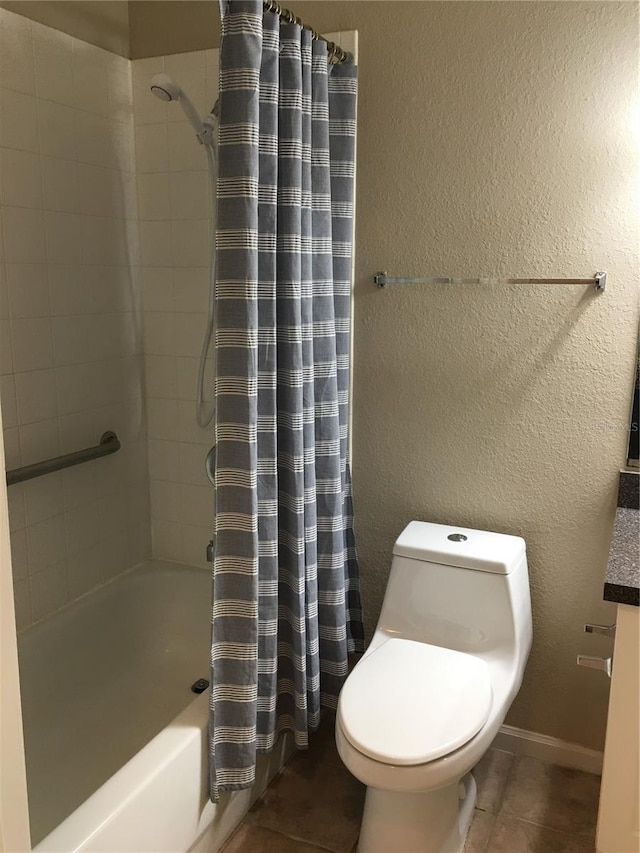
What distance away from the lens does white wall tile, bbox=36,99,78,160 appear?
7.13 ft

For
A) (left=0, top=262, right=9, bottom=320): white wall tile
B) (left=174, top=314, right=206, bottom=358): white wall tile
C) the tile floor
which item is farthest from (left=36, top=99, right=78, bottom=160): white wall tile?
the tile floor

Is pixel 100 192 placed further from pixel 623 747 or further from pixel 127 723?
pixel 623 747

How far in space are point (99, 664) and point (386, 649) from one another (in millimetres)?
1011

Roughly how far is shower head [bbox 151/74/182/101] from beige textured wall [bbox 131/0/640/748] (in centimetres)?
45

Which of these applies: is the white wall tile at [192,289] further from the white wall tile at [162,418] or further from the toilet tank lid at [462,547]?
the toilet tank lid at [462,547]

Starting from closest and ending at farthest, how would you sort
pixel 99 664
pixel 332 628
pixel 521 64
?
pixel 521 64
pixel 332 628
pixel 99 664

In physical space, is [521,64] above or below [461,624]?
above

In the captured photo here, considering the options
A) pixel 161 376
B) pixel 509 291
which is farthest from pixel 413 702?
pixel 161 376

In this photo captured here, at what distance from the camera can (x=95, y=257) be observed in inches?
95.0

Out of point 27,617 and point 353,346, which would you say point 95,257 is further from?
point 27,617

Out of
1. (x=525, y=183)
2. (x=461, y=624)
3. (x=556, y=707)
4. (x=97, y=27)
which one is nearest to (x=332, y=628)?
(x=461, y=624)

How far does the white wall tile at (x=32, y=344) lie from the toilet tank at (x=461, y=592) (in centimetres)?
119

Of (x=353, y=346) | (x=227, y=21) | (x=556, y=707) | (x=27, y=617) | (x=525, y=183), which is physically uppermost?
(x=227, y=21)

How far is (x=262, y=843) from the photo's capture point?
6.43ft
